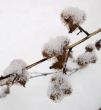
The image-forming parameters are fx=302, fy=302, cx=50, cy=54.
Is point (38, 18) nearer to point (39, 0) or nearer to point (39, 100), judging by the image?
point (39, 0)

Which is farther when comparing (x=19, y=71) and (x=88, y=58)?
(x=88, y=58)

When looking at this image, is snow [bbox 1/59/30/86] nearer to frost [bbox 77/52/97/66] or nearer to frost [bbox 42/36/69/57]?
frost [bbox 42/36/69/57]

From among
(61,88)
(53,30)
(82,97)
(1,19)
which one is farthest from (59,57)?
(1,19)

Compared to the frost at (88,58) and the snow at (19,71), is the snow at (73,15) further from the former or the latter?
the frost at (88,58)

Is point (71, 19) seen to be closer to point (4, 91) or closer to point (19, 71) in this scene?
point (19, 71)

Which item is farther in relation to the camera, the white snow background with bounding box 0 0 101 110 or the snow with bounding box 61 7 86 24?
the white snow background with bounding box 0 0 101 110

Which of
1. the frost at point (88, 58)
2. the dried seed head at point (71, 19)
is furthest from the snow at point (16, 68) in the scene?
the frost at point (88, 58)

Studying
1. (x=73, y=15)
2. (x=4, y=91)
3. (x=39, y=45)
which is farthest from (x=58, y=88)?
(x=39, y=45)

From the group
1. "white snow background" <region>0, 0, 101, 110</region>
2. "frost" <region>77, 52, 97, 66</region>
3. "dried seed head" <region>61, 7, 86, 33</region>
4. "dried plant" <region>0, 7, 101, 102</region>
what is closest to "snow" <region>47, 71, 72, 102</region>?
"dried plant" <region>0, 7, 101, 102</region>
